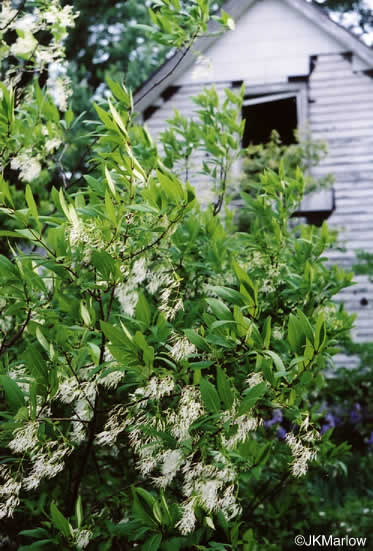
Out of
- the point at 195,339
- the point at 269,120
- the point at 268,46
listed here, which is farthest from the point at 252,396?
the point at 269,120

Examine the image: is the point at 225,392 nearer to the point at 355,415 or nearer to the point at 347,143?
the point at 355,415

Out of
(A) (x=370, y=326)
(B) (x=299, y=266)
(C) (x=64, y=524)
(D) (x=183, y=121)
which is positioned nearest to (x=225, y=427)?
(C) (x=64, y=524)

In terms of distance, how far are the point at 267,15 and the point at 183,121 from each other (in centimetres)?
648

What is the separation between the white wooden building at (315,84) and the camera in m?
8.32

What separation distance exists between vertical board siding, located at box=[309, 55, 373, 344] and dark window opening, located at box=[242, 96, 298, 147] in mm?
725

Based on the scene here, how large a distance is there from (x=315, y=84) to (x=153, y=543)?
8352 millimetres

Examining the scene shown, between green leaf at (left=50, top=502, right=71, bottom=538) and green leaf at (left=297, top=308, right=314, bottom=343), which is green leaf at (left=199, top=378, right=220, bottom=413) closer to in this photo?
green leaf at (left=297, top=308, right=314, bottom=343)

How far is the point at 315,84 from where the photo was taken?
8.59 metres

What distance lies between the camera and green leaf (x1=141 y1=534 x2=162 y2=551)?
1.41m

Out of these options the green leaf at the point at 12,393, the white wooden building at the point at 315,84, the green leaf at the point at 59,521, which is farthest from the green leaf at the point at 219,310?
the white wooden building at the point at 315,84

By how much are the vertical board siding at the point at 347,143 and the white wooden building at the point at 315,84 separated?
15mm

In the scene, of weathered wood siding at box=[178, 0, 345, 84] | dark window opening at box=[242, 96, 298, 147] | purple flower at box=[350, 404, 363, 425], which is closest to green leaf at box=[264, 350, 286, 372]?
purple flower at box=[350, 404, 363, 425]

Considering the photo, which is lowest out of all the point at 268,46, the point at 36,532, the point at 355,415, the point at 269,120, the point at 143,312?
the point at 355,415

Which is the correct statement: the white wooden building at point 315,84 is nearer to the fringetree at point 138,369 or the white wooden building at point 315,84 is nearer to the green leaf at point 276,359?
the fringetree at point 138,369
